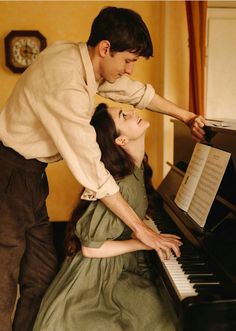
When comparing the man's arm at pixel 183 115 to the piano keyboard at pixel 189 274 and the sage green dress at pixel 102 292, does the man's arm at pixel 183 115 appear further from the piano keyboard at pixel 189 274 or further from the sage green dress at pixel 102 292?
the piano keyboard at pixel 189 274

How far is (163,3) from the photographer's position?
2719 mm

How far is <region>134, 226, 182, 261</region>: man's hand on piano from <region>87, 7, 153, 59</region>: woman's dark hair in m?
0.68

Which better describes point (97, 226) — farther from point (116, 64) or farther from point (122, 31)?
point (122, 31)

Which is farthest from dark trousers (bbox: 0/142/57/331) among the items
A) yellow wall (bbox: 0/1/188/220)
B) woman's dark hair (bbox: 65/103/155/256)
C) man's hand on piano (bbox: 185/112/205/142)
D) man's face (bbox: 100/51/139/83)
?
yellow wall (bbox: 0/1/188/220)

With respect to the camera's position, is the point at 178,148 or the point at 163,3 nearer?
the point at 178,148

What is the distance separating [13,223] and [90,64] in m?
0.73

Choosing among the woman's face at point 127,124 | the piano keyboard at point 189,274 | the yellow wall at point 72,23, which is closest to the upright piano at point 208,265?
the piano keyboard at point 189,274

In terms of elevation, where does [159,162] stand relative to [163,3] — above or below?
below

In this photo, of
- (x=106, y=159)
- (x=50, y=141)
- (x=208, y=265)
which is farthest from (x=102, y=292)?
(x=50, y=141)

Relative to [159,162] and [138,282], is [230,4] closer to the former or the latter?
[159,162]

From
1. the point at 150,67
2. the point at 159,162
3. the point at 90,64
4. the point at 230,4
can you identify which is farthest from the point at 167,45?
the point at 90,64

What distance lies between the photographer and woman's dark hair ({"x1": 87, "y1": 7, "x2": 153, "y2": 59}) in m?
1.31

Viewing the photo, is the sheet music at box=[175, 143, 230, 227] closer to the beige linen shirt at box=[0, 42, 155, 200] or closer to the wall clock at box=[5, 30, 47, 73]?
→ the beige linen shirt at box=[0, 42, 155, 200]

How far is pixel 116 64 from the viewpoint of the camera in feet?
4.50
